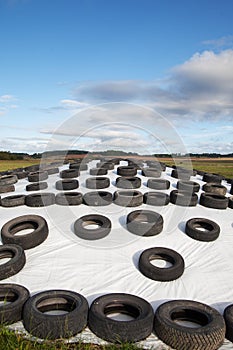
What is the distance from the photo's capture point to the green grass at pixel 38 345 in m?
5.18

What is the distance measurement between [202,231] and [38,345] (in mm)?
6602

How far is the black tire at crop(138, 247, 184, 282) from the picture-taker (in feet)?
24.7

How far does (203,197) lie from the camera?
12.8m

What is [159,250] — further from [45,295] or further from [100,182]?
[100,182]

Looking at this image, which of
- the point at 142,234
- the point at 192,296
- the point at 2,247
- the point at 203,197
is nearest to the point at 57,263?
the point at 2,247

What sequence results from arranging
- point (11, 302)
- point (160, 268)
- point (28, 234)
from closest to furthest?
point (11, 302) < point (160, 268) < point (28, 234)

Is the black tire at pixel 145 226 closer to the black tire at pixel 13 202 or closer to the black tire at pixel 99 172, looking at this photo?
the black tire at pixel 13 202

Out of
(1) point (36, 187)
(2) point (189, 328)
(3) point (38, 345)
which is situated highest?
(1) point (36, 187)

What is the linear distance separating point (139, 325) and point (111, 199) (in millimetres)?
7130

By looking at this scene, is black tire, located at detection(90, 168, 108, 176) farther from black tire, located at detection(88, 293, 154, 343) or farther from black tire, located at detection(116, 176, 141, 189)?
black tire, located at detection(88, 293, 154, 343)

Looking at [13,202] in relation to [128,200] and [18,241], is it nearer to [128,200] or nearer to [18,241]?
[18,241]

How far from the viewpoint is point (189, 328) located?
536 centimetres

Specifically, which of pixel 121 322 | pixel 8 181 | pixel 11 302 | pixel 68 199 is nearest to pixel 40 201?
pixel 68 199

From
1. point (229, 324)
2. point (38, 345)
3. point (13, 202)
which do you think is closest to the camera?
point (38, 345)
